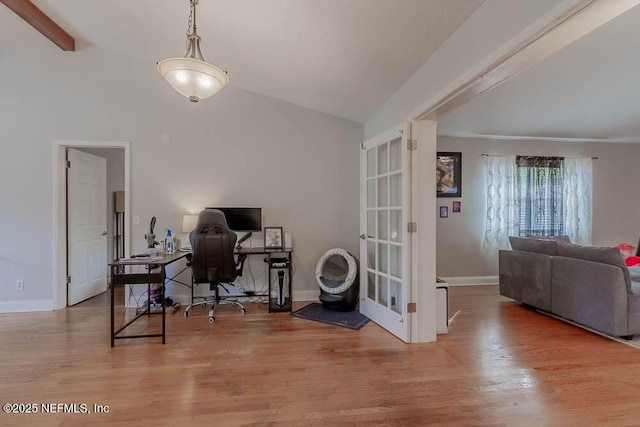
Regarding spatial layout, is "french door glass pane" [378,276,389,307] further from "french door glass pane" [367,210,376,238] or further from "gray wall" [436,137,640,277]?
"gray wall" [436,137,640,277]

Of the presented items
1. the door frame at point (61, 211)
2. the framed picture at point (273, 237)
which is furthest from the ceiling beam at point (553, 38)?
the door frame at point (61, 211)

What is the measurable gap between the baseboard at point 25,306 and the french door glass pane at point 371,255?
391cm

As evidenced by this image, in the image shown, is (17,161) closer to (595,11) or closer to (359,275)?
(359,275)

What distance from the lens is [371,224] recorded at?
3.59m

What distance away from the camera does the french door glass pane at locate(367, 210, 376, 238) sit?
3.51m

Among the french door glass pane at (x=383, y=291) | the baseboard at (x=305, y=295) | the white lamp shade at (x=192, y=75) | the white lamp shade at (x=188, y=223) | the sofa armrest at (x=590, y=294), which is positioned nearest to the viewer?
the white lamp shade at (x=192, y=75)

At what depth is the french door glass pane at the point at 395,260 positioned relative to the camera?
3.01 metres

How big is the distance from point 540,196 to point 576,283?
2.40 metres

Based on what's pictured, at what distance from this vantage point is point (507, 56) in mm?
1729

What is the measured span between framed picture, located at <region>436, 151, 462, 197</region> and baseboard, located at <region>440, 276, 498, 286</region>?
4.48 ft

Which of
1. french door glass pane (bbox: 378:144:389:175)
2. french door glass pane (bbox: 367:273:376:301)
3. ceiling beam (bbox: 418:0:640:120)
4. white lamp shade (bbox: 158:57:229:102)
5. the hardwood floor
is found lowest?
the hardwood floor

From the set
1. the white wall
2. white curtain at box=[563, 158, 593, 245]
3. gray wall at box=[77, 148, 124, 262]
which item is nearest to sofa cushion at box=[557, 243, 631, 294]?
white curtain at box=[563, 158, 593, 245]

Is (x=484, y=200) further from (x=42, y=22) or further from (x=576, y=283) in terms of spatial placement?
(x=42, y=22)

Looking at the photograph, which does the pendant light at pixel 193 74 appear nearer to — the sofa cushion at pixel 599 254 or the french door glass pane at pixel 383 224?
the french door glass pane at pixel 383 224
